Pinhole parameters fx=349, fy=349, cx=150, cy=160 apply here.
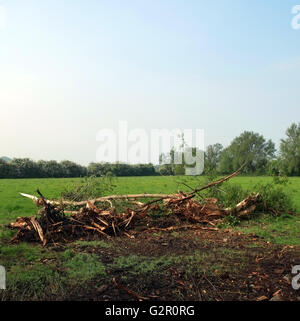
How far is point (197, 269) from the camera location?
21.4ft

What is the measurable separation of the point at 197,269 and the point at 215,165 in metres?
11.0

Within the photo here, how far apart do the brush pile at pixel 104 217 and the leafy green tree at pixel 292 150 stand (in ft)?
193

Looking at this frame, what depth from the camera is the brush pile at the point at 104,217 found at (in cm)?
946

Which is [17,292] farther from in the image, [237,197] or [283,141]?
[283,141]

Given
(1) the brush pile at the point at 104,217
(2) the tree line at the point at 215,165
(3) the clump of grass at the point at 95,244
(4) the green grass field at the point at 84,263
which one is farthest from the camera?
(2) the tree line at the point at 215,165

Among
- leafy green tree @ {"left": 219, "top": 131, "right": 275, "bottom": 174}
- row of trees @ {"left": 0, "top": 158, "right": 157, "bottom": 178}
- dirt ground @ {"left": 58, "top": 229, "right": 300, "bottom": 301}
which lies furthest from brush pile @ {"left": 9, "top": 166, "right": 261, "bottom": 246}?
leafy green tree @ {"left": 219, "top": 131, "right": 275, "bottom": 174}

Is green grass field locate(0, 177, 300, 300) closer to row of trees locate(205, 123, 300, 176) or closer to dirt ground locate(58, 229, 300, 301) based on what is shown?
dirt ground locate(58, 229, 300, 301)

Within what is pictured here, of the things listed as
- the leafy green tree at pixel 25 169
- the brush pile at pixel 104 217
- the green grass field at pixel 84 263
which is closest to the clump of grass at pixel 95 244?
the green grass field at pixel 84 263

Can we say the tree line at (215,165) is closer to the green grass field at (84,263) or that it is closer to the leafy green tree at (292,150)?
the leafy green tree at (292,150)

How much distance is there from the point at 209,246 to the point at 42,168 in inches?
1570

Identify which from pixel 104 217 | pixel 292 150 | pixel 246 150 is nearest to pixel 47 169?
pixel 104 217

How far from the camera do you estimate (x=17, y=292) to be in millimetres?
5453

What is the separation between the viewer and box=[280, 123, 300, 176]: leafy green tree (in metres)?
67.6
